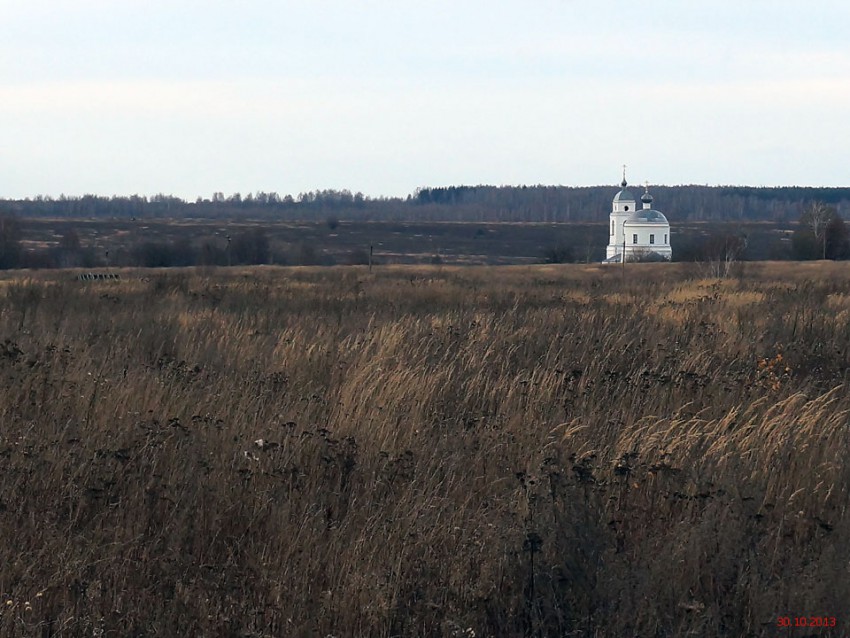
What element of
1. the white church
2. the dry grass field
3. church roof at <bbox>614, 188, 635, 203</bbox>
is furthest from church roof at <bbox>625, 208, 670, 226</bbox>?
the dry grass field

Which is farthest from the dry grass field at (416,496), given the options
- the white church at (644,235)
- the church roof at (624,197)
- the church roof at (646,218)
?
the church roof at (624,197)

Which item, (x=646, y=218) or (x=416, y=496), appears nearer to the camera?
(x=416, y=496)

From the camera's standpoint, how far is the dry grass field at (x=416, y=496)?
3.55 meters

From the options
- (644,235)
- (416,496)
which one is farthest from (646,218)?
(416,496)

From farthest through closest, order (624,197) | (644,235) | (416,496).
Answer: (624,197), (644,235), (416,496)

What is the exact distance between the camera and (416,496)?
456 cm

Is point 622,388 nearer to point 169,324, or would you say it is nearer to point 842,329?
point 842,329

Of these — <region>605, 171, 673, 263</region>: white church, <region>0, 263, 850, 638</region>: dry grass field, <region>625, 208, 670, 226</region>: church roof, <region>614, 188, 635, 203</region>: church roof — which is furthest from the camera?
<region>614, 188, 635, 203</region>: church roof

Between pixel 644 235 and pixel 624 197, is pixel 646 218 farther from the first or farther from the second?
pixel 624 197

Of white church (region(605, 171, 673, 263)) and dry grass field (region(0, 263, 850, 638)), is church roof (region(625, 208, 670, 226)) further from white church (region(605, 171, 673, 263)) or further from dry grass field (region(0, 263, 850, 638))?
dry grass field (region(0, 263, 850, 638))

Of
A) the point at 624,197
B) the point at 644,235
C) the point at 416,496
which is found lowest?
the point at 416,496

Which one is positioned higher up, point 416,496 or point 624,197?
point 624,197

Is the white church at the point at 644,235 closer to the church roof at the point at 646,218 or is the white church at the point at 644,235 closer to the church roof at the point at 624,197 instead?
the church roof at the point at 646,218

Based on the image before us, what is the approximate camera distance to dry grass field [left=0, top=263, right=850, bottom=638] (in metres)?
3.55
